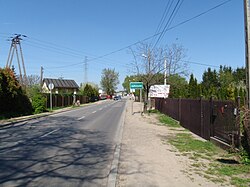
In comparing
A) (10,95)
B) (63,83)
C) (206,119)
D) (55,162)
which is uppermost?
(63,83)

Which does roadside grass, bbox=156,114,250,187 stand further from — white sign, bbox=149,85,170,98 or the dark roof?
the dark roof

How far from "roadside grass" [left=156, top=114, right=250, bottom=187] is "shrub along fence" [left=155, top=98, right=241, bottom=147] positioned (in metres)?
0.55

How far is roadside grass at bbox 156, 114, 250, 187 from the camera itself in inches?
244

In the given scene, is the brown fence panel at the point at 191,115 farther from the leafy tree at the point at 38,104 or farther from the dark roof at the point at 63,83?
the dark roof at the point at 63,83

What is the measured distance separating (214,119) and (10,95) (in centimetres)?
1873

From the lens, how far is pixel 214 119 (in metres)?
11.4

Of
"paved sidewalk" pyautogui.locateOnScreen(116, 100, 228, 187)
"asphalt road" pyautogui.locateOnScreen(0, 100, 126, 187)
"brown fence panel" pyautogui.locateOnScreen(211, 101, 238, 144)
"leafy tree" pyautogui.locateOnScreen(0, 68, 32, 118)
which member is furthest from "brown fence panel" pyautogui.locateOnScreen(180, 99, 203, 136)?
"leafy tree" pyautogui.locateOnScreen(0, 68, 32, 118)

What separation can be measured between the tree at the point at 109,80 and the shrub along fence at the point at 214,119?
4203 inches

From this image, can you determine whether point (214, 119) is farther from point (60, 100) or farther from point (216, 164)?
point (60, 100)

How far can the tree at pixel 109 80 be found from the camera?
123312 millimetres

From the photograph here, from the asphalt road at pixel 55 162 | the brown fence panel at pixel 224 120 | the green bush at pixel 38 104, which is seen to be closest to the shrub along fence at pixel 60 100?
the green bush at pixel 38 104

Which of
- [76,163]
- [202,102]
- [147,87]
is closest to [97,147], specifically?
[76,163]

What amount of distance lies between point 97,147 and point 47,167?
3.29 meters

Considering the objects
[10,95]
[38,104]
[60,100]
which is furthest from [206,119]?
[60,100]
